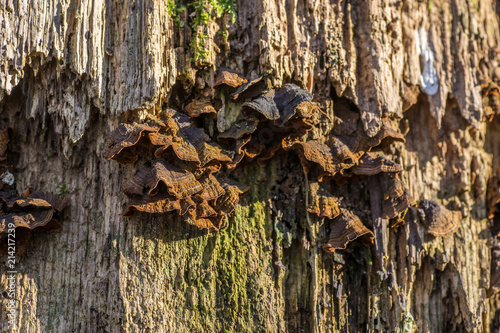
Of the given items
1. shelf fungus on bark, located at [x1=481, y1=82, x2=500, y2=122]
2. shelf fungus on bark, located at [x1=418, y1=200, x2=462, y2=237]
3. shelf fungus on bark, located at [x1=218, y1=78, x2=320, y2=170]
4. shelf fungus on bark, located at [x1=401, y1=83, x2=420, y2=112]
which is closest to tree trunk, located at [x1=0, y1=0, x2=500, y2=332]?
shelf fungus on bark, located at [x1=401, y1=83, x2=420, y2=112]

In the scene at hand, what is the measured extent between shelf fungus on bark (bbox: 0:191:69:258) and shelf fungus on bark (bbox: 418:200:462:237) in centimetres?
419

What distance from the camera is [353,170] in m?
4.73

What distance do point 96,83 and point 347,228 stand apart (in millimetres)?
3221

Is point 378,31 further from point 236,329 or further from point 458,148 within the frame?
point 236,329

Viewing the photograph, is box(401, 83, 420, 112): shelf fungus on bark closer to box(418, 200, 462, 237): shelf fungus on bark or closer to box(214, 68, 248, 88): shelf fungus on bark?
box(418, 200, 462, 237): shelf fungus on bark

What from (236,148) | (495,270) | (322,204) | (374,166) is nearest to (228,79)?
(236,148)

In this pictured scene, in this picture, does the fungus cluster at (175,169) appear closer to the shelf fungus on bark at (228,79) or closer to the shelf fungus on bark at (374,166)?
the shelf fungus on bark at (228,79)

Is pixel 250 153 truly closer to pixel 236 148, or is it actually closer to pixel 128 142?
pixel 236 148

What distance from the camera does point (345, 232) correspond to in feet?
15.0

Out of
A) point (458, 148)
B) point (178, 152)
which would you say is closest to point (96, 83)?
point (178, 152)

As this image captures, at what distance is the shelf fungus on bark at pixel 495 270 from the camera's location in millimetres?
5113

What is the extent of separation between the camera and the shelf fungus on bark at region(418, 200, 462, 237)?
15.9 feet

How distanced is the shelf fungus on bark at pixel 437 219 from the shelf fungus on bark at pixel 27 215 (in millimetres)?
4191

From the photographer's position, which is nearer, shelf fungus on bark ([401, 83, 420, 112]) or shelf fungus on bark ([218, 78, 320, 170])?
shelf fungus on bark ([218, 78, 320, 170])
